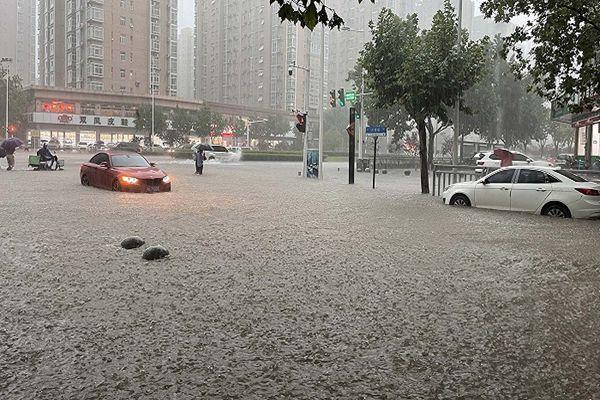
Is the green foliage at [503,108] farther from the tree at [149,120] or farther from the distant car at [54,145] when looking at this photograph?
the distant car at [54,145]

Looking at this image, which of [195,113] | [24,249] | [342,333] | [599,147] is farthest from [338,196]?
[195,113]

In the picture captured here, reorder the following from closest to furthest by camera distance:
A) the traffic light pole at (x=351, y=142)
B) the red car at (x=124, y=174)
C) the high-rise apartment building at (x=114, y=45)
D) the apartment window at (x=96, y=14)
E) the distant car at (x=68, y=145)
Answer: the red car at (x=124, y=174), the traffic light pole at (x=351, y=142), the distant car at (x=68, y=145), the apartment window at (x=96, y=14), the high-rise apartment building at (x=114, y=45)

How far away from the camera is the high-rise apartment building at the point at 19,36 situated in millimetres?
129125

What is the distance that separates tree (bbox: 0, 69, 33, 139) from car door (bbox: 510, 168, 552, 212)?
70.2 m

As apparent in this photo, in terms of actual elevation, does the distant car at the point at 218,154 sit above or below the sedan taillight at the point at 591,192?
above

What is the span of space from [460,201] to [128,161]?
11.7m

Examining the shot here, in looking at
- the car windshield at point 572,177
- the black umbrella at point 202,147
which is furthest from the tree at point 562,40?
the black umbrella at point 202,147

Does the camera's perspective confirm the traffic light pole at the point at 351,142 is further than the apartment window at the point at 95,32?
No

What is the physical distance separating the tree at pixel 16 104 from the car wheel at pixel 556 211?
71085 millimetres

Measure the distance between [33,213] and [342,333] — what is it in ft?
36.6

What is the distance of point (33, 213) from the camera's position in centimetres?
1417

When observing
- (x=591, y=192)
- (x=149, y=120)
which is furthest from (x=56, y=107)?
(x=591, y=192)

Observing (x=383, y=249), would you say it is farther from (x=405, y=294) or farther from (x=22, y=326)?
(x=22, y=326)

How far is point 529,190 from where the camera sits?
49.7 feet
